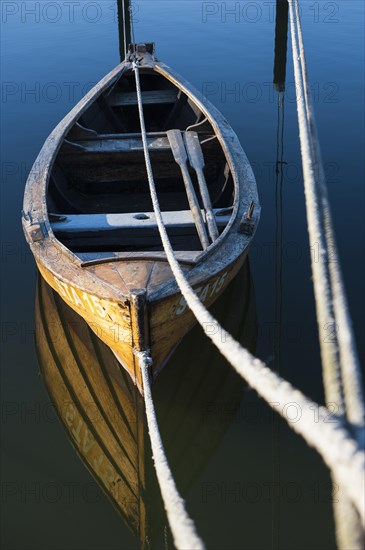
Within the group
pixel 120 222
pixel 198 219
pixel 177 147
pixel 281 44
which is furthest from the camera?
pixel 281 44

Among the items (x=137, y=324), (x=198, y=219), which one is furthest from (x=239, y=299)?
(x=137, y=324)

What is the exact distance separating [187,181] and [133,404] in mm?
2542

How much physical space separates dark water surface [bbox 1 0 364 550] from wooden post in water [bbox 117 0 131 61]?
0.99 ft

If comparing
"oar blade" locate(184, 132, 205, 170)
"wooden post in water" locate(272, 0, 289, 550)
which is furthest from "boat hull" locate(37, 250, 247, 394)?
"oar blade" locate(184, 132, 205, 170)

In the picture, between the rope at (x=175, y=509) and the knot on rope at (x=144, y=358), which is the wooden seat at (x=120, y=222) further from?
the rope at (x=175, y=509)

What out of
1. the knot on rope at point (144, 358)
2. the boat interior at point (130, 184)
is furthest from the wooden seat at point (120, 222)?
the knot on rope at point (144, 358)

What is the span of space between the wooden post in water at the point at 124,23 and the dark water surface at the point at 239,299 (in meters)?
0.30

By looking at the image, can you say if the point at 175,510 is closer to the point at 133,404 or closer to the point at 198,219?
the point at 133,404

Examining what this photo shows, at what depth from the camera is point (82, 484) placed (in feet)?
13.8

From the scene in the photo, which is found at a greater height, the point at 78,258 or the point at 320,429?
the point at 320,429

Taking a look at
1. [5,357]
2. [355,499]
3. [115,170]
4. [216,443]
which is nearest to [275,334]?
[216,443]

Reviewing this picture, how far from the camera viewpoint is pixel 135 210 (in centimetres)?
689

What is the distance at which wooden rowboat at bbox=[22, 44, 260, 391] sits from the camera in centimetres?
414

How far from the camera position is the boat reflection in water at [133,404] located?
13.3ft
